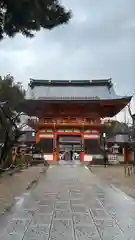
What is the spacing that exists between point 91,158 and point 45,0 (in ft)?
125

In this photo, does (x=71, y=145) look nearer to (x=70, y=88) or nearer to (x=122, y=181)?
(x=70, y=88)

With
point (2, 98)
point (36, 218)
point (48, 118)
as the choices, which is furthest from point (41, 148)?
point (36, 218)

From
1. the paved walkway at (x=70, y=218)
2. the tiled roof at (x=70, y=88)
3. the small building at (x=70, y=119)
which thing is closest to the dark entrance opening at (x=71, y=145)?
the tiled roof at (x=70, y=88)

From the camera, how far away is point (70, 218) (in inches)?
353

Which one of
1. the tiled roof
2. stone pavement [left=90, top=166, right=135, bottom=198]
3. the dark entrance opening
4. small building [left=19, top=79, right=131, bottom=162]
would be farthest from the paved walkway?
the dark entrance opening

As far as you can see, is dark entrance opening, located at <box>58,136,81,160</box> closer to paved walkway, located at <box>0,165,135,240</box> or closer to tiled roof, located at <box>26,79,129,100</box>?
tiled roof, located at <box>26,79,129,100</box>

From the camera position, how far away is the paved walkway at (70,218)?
23.4 ft

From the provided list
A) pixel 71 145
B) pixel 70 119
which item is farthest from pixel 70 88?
pixel 71 145

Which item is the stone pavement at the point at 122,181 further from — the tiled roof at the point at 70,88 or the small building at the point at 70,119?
the tiled roof at the point at 70,88

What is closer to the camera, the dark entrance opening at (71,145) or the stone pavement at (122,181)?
the stone pavement at (122,181)

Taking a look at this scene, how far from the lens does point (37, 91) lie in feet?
174

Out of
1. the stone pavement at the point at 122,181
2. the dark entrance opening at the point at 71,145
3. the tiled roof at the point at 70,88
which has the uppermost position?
the tiled roof at the point at 70,88

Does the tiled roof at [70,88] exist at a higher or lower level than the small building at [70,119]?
higher

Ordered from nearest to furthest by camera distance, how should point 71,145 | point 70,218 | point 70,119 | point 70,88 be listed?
point 70,218, point 70,119, point 70,88, point 71,145
